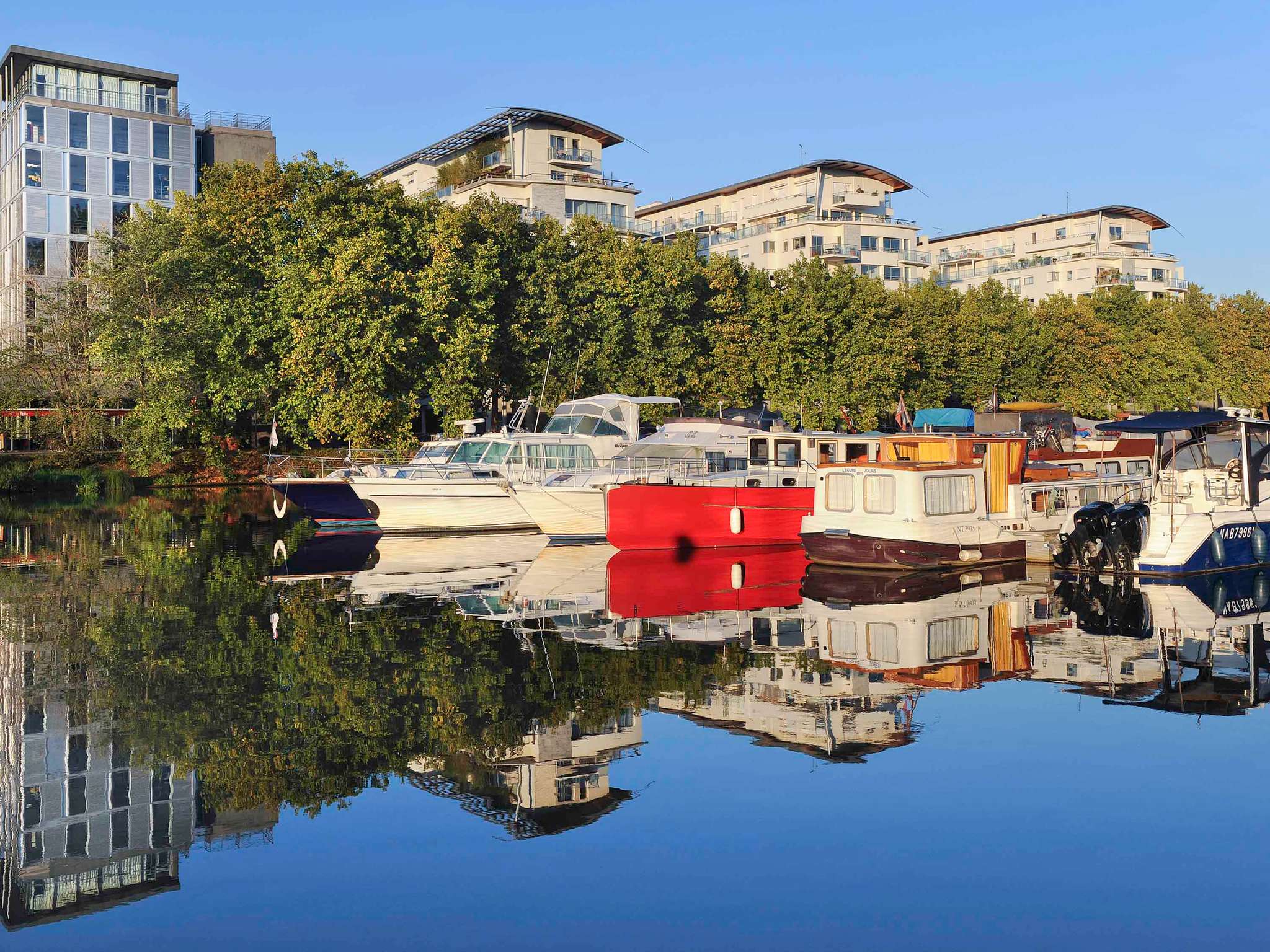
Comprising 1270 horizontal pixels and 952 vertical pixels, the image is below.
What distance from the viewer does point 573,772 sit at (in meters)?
12.6

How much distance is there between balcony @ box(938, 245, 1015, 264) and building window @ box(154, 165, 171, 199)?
51422 millimetres

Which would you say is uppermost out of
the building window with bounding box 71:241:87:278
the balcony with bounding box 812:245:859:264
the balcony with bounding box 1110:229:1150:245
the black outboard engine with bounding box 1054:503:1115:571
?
the balcony with bounding box 1110:229:1150:245

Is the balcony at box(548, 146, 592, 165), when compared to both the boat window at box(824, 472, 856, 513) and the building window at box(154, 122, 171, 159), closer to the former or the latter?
the building window at box(154, 122, 171, 159)

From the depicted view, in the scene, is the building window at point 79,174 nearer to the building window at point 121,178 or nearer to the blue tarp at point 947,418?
the building window at point 121,178

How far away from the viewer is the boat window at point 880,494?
29.5m

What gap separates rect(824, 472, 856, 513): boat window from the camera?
30.3 meters

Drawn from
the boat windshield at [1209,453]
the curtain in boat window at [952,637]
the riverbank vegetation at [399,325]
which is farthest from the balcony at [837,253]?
the curtain in boat window at [952,637]

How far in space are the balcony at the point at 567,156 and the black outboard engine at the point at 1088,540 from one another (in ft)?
218

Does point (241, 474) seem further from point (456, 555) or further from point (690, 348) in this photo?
point (456, 555)

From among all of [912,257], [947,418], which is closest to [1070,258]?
[912,257]

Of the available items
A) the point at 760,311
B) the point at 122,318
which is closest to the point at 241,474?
the point at 122,318

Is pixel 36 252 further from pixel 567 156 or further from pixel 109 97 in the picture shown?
pixel 567 156

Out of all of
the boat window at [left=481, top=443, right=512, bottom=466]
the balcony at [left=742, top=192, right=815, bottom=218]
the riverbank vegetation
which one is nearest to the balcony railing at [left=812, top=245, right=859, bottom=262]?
the balcony at [left=742, top=192, right=815, bottom=218]

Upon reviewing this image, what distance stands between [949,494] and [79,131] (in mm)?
79535
